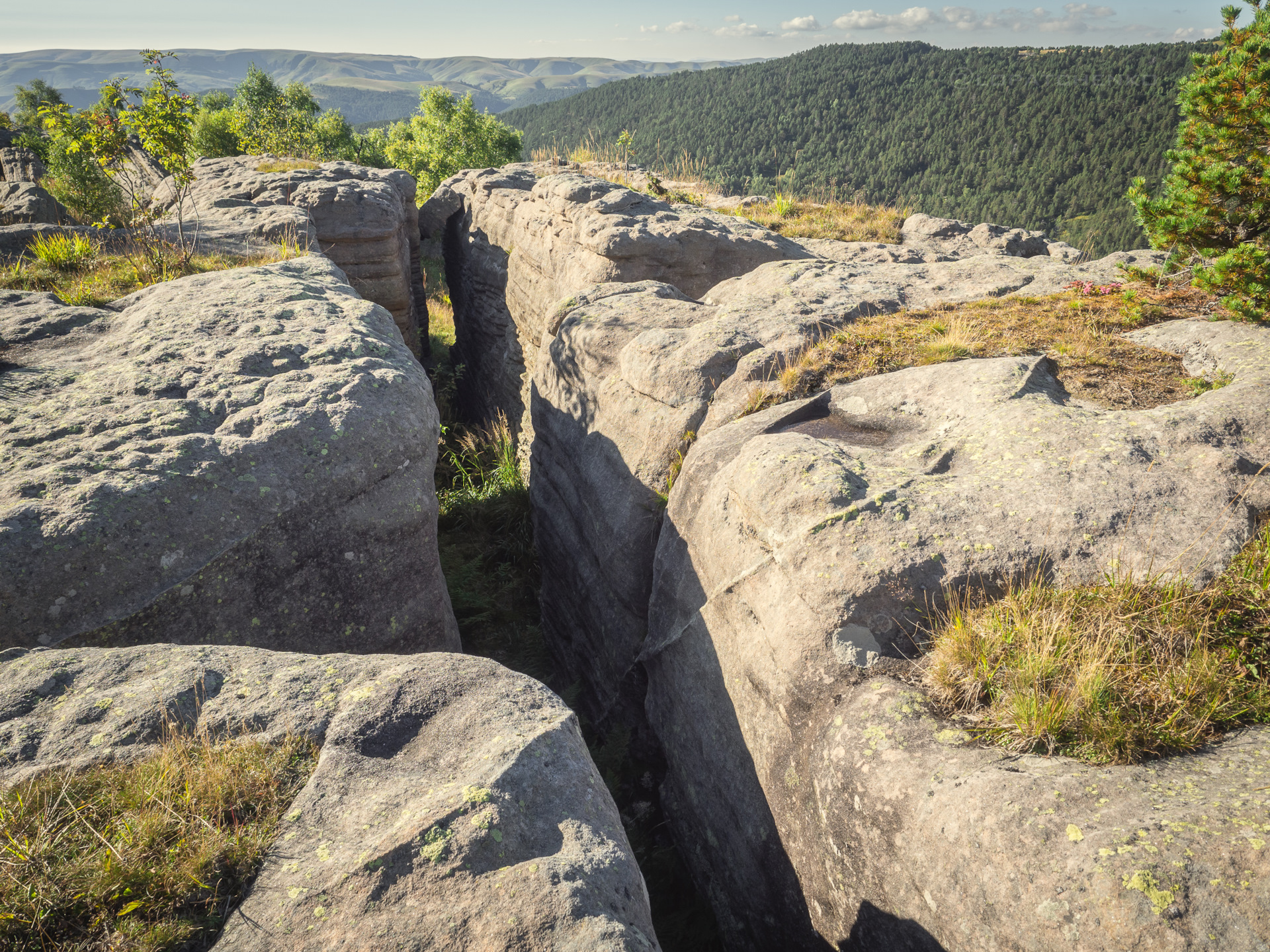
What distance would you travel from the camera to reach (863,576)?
423 centimetres

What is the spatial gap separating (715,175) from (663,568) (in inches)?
1096

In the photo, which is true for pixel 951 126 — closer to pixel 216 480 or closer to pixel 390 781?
pixel 216 480

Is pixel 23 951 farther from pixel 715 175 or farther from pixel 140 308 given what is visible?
pixel 715 175

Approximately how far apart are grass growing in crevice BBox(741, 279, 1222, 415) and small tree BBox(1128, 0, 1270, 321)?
2.05 ft

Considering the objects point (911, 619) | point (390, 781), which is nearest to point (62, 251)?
point (390, 781)

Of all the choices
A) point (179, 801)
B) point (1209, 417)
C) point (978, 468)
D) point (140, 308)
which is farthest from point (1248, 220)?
point (140, 308)

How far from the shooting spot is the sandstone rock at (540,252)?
12023mm

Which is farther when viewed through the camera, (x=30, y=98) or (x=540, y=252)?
(x=30, y=98)

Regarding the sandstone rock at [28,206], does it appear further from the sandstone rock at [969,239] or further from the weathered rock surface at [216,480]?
the sandstone rock at [969,239]

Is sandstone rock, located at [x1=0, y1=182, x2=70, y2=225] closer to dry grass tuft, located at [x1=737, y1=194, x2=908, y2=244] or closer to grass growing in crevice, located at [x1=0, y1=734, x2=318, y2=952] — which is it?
grass growing in crevice, located at [x1=0, y1=734, x2=318, y2=952]

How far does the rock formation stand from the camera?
118 inches

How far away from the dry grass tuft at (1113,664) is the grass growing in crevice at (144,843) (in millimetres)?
3640

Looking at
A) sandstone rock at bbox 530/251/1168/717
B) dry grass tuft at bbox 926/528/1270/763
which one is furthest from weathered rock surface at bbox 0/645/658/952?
sandstone rock at bbox 530/251/1168/717

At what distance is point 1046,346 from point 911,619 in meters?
4.10
